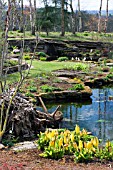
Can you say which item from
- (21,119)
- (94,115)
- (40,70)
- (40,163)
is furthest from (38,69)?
(40,163)

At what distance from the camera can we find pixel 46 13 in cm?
3372

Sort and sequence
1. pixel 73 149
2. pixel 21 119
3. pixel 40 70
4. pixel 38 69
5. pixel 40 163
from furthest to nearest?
pixel 38 69 → pixel 40 70 → pixel 21 119 → pixel 73 149 → pixel 40 163

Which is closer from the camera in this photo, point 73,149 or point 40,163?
point 40,163

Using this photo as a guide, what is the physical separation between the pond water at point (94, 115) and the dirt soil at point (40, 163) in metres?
3.20

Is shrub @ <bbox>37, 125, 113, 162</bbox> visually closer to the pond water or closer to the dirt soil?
the dirt soil

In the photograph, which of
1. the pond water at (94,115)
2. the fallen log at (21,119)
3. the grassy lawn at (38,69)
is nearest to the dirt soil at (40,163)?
the fallen log at (21,119)

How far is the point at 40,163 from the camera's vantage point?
6.43 m

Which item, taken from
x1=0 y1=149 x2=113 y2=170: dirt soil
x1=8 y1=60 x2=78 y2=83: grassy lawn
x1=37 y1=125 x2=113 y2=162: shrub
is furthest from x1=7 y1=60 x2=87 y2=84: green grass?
x1=0 y1=149 x2=113 y2=170: dirt soil

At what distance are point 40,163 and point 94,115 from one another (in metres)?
6.17

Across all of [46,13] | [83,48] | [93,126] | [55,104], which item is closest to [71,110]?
[55,104]

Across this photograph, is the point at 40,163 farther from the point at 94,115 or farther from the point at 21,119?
the point at 94,115

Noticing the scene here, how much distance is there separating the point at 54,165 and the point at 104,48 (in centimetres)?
2488

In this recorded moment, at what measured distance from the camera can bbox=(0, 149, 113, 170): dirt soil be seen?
6184 millimetres

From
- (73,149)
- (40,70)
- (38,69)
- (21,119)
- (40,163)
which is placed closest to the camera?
(40,163)
